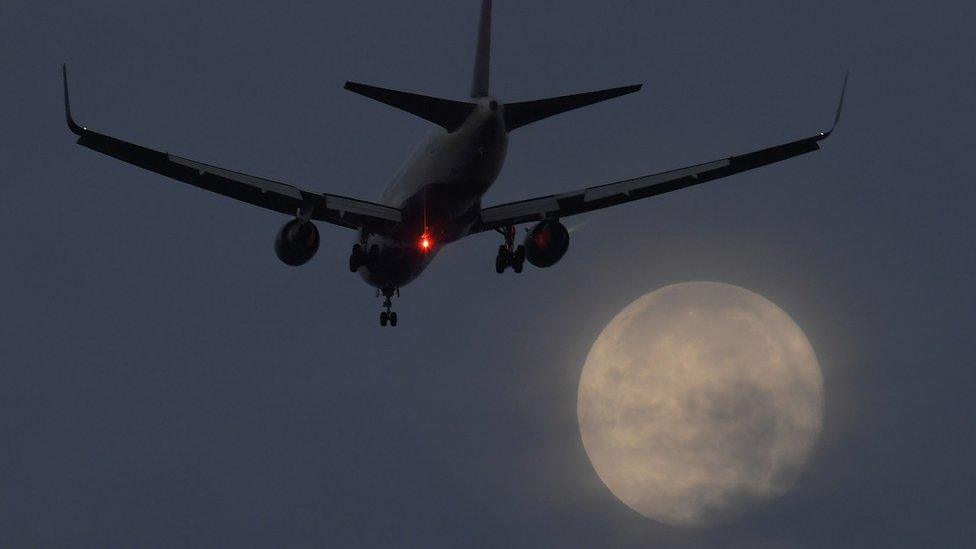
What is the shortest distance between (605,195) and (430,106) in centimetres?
860

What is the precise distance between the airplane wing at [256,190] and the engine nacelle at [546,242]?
15.1 ft

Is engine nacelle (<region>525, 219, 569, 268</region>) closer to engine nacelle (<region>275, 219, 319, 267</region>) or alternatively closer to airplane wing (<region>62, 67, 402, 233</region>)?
airplane wing (<region>62, 67, 402, 233</region>)

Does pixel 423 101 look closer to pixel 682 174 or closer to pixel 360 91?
pixel 360 91

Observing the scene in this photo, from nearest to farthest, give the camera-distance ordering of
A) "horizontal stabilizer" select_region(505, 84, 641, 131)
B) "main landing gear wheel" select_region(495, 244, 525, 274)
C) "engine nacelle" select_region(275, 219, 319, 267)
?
1. "horizontal stabilizer" select_region(505, 84, 641, 131)
2. "engine nacelle" select_region(275, 219, 319, 267)
3. "main landing gear wheel" select_region(495, 244, 525, 274)

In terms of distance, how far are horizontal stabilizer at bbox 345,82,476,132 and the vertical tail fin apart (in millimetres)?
2704

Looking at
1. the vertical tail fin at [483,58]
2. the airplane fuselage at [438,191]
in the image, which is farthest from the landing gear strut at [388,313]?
the vertical tail fin at [483,58]

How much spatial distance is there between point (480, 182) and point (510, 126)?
2146mm

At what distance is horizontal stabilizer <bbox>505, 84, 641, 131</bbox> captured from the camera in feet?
161

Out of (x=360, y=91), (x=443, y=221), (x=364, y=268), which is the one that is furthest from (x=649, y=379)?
(x=360, y=91)

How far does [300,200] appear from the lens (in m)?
54.7

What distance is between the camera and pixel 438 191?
53844 millimetres

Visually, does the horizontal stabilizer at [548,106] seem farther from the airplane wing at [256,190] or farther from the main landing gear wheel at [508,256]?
the airplane wing at [256,190]

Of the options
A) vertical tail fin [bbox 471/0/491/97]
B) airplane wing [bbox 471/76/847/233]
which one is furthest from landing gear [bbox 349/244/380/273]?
vertical tail fin [bbox 471/0/491/97]

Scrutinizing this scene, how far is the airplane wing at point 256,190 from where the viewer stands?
5128cm
